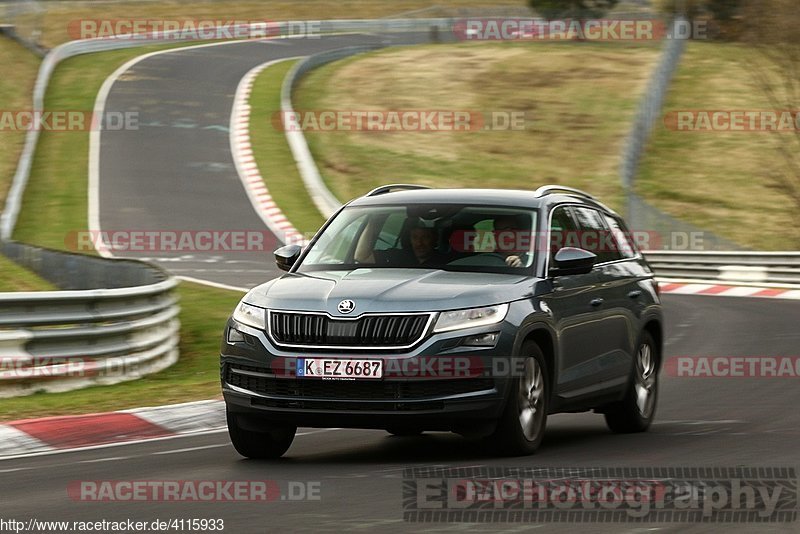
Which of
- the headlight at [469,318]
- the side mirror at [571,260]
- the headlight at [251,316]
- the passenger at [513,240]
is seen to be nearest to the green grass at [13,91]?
the passenger at [513,240]

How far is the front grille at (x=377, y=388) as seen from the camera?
29.0ft

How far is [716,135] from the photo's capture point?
47.4 meters

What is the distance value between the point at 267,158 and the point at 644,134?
11060 millimetres

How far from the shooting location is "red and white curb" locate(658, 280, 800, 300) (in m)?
26.9

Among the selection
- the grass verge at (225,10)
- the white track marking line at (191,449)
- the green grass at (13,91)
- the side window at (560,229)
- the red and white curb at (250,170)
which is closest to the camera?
the white track marking line at (191,449)

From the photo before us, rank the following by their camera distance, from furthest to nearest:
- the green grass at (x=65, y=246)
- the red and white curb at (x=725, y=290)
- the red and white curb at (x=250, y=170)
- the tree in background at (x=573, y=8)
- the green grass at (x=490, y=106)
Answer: the tree in background at (x=573, y=8)
the green grass at (x=490, y=106)
the red and white curb at (x=250, y=170)
the red and white curb at (x=725, y=290)
the green grass at (x=65, y=246)

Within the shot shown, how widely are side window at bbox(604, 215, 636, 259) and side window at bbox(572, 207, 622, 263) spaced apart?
0.06 meters

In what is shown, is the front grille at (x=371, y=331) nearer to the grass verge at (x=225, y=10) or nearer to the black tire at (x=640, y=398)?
the black tire at (x=640, y=398)

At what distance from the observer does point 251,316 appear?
9.27 meters

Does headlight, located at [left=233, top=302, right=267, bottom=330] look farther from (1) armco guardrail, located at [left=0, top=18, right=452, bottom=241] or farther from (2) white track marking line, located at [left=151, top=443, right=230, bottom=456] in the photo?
(1) armco guardrail, located at [left=0, top=18, right=452, bottom=241]

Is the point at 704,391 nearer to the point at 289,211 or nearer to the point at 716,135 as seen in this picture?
the point at 289,211

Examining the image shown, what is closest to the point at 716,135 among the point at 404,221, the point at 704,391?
the point at 704,391

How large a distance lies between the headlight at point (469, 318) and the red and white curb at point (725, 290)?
58.4 feet

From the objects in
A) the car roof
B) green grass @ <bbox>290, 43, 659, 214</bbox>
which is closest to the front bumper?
the car roof
